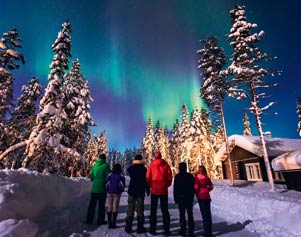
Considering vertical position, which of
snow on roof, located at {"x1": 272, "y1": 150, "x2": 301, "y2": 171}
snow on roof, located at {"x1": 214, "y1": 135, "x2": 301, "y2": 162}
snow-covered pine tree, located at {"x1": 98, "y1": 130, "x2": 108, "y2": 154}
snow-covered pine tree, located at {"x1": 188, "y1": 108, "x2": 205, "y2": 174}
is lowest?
snow on roof, located at {"x1": 272, "y1": 150, "x2": 301, "y2": 171}

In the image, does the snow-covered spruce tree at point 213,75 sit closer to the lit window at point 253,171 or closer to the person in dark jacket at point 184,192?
the lit window at point 253,171

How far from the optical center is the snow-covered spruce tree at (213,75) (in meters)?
25.5

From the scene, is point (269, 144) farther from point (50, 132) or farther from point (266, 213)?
point (50, 132)

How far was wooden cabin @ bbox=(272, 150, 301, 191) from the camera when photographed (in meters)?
19.0

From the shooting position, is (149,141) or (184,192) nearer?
(184,192)

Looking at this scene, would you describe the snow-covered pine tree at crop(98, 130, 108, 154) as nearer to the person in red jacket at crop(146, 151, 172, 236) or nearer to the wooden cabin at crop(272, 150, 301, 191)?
the wooden cabin at crop(272, 150, 301, 191)

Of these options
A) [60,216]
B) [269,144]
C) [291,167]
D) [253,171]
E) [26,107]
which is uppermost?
[26,107]

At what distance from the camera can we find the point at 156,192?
6.80m

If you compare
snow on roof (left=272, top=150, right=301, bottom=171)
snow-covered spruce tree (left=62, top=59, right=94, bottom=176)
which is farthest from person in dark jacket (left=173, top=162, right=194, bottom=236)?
snow-covered spruce tree (left=62, top=59, right=94, bottom=176)

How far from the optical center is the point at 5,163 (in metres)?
22.5

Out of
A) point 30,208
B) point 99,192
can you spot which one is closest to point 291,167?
point 99,192

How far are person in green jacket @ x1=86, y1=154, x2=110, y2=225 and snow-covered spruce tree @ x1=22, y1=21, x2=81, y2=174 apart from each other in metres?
11.5

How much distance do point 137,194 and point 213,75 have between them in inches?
842

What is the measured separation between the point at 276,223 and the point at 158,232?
12.8 feet
